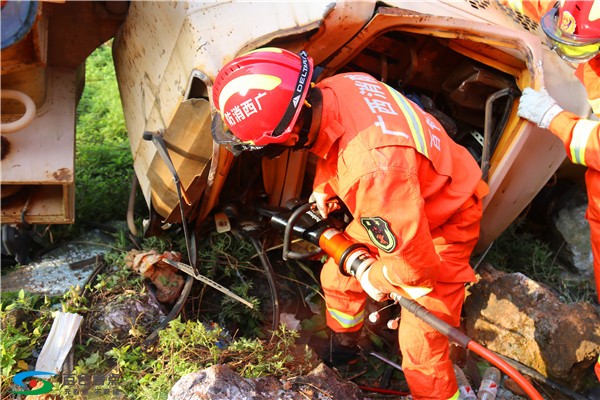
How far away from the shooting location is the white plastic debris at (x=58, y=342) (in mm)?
3113

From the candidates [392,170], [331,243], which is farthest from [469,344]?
[331,243]

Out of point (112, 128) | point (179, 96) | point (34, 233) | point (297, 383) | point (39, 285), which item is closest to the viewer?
point (297, 383)

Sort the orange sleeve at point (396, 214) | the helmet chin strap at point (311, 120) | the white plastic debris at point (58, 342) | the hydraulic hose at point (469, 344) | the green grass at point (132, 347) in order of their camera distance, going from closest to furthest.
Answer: the hydraulic hose at point (469, 344)
the orange sleeve at point (396, 214)
the helmet chin strap at point (311, 120)
the green grass at point (132, 347)
the white plastic debris at point (58, 342)

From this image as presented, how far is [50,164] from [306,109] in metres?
1.71

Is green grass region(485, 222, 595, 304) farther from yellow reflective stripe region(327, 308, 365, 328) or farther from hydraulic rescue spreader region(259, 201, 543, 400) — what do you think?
hydraulic rescue spreader region(259, 201, 543, 400)

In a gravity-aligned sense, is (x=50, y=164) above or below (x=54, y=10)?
below

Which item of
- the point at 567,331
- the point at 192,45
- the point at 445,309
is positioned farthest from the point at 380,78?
the point at 567,331

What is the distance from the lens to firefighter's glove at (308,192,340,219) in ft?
9.93

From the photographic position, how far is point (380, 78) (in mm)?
3688

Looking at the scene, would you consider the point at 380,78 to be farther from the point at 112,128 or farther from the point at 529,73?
the point at 112,128

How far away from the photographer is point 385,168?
2.43m

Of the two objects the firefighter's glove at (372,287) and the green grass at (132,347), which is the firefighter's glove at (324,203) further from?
the green grass at (132,347)

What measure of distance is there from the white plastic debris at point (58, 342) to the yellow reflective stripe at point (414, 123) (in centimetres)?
191

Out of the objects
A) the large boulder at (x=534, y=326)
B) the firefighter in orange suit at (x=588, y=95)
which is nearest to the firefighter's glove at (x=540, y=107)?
the firefighter in orange suit at (x=588, y=95)
